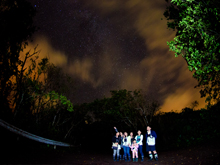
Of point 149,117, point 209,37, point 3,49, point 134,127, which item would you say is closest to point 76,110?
point 134,127

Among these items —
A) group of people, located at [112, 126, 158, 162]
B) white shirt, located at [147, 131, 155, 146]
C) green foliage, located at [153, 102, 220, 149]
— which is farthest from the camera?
green foliage, located at [153, 102, 220, 149]

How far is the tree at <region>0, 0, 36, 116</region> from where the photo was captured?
39.7 feet

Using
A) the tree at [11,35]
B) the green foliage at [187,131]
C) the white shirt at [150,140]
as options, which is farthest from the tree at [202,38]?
the tree at [11,35]

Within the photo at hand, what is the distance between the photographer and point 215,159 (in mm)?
7383

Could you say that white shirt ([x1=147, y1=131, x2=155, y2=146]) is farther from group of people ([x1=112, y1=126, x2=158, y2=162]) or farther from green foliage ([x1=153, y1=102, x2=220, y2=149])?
green foliage ([x1=153, y1=102, x2=220, y2=149])

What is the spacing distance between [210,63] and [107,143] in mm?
29137

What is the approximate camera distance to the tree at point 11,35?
12102 millimetres

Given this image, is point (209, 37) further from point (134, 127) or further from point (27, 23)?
point (134, 127)

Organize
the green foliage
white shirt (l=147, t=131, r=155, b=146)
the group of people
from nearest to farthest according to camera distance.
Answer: white shirt (l=147, t=131, r=155, b=146) → the group of people → the green foliage

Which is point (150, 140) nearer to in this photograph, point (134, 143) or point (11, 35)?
point (134, 143)

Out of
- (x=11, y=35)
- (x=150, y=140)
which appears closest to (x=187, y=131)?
(x=150, y=140)

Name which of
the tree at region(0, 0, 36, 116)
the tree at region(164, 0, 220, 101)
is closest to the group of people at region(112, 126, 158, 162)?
the tree at region(164, 0, 220, 101)

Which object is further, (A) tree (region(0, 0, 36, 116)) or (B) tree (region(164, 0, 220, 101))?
(A) tree (region(0, 0, 36, 116))

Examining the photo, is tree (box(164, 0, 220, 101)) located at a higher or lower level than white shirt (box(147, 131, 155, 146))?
higher
